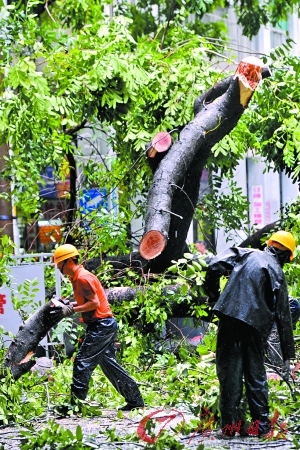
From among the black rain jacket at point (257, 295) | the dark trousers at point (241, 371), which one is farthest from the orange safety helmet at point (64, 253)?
the dark trousers at point (241, 371)

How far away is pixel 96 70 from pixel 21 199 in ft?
9.19

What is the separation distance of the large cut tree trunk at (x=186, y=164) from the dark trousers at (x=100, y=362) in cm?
175

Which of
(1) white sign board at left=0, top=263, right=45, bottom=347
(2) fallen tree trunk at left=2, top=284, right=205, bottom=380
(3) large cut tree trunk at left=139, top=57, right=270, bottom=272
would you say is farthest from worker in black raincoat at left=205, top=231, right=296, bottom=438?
(1) white sign board at left=0, top=263, right=45, bottom=347

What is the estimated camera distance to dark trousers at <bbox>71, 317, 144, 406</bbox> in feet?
24.0

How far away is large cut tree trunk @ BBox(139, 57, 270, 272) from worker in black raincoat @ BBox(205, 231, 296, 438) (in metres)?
2.78

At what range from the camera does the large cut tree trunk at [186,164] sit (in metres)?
9.04

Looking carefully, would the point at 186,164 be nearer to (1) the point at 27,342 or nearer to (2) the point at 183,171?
(2) the point at 183,171

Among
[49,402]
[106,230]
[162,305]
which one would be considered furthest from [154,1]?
[49,402]

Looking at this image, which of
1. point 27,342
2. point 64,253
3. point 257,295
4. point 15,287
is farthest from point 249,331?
point 15,287

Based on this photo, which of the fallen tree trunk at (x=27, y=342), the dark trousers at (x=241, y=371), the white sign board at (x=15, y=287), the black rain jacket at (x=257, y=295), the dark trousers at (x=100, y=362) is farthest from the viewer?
the white sign board at (x=15, y=287)

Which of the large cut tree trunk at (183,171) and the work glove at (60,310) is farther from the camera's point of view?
the large cut tree trunk at (183,171)

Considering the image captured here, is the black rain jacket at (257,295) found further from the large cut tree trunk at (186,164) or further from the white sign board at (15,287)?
the white sign board at (15,287)

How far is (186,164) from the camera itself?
31.2ft

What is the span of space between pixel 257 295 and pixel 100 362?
2004mm
